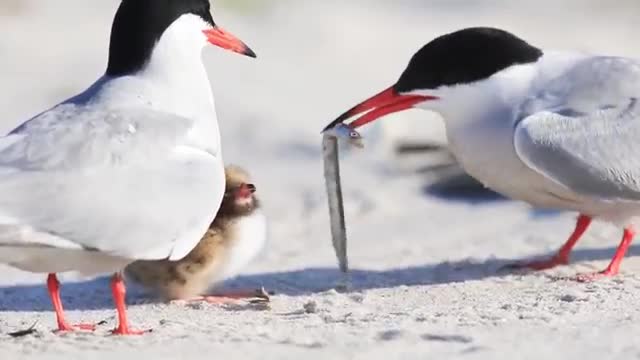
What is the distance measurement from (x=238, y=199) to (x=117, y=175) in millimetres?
1376

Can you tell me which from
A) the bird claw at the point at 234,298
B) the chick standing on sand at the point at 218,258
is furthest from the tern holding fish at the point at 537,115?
the bird claw at the point at 234,298

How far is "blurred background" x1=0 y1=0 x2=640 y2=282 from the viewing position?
6871mm

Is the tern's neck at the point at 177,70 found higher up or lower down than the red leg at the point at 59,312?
higher up

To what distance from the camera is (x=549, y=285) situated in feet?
18.0

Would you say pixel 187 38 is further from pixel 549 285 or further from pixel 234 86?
pixel 234 86

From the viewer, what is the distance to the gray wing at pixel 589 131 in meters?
5.43

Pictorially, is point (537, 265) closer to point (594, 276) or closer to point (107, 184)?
point (594, 276)

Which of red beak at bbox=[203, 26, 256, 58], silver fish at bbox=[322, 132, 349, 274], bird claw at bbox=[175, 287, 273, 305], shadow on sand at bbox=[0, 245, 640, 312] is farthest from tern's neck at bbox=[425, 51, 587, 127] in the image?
bird claw at bbox=[175, 287, 273, 305]

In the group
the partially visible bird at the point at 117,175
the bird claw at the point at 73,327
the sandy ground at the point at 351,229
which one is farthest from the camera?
the bird claw at the point at 73,327

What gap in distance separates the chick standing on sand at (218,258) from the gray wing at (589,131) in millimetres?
1016

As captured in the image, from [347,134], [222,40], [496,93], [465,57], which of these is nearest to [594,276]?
[496,93]

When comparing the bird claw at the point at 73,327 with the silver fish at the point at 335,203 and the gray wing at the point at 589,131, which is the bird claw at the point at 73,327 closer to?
the silver fish at the point at 335,203

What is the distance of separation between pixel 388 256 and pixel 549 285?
1117 mm

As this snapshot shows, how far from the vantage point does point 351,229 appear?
7.13 m
